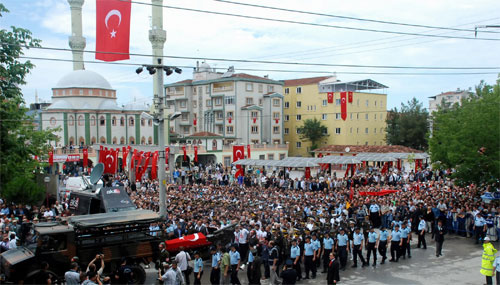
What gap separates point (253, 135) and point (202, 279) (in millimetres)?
51158

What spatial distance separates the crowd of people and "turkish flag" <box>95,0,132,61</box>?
9854mm

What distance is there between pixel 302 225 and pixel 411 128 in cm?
4653

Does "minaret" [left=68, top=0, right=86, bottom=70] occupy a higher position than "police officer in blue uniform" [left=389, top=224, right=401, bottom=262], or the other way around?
"minaret" [left=68, top=0, right=86, bottom=70]

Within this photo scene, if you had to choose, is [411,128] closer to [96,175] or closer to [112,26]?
[112,26]

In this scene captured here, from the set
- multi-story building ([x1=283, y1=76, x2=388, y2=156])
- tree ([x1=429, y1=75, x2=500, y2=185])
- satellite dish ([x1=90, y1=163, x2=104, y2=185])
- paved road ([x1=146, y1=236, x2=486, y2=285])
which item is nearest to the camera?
paved road ([x1=146, y1=236, x2=486, y2=285])

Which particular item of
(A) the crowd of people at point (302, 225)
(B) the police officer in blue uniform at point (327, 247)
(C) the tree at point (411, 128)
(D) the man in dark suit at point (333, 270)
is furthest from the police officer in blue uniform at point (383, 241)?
(C) the tree at point (411, 128)

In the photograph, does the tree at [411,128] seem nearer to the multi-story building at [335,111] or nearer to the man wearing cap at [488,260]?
Result: the multi-story building at [335,111]

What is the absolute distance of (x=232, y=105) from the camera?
6209 cm

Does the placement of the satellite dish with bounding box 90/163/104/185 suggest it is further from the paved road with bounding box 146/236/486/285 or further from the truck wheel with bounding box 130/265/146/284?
the truck wheel with bounding box 130/265/146/284

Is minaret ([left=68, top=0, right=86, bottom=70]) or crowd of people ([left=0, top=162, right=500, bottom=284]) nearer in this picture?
crowd of people ([left=0, top=162, right=500, bottom=284])

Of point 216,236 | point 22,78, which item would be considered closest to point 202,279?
point 216,236

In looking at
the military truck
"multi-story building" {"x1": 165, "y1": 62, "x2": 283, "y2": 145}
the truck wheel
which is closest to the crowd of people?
the truck wheel

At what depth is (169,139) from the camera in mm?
65125

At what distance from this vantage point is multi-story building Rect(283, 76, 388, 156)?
61.2 m
